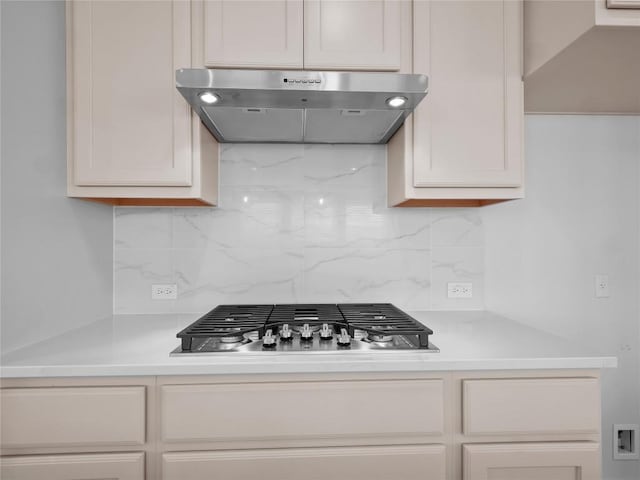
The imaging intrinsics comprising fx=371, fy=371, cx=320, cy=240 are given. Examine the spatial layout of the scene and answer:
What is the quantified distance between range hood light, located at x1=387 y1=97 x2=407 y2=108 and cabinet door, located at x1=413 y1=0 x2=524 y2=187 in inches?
6.4

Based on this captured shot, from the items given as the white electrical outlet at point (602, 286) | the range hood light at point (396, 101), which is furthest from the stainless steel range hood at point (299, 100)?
the white electrical outlet at point (602, 286)

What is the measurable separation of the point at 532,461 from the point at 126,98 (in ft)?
5.97

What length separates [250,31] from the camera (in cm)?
137

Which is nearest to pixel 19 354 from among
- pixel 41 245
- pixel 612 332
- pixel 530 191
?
pixel 41 245

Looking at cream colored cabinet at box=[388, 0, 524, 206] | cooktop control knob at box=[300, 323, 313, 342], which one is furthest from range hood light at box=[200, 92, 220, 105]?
cooktop control knob at box=[300, 323, 313, 342]

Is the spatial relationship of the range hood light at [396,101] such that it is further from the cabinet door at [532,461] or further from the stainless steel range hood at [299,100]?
the cabinet door at [532,461]

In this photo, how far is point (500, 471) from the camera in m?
1.11

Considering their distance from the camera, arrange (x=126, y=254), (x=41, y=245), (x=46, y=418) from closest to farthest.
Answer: (x=46, y=418), (x=41, y=245), (x=126, y=254)

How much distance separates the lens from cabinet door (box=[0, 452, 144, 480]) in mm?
1046

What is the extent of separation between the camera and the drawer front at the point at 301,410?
3.52ft

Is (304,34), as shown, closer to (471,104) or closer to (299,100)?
(299,100)

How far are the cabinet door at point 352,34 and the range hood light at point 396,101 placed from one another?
207 millimetres

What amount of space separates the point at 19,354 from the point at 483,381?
1411 mm

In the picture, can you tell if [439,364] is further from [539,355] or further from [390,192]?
[390,192]
